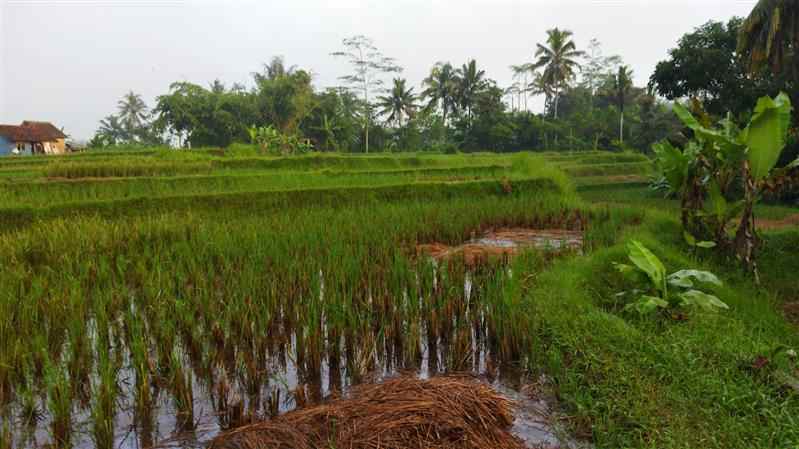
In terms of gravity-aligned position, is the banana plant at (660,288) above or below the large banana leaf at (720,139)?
below

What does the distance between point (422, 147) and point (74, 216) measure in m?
27.3

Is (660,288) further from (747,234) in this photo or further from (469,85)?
(469,85)

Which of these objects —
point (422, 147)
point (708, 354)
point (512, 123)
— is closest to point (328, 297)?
point (708, 354)

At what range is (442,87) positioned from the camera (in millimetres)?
34594

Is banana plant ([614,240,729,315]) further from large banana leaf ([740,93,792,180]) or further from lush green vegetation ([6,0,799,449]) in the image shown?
large banana leaf ([740,93,792,180])

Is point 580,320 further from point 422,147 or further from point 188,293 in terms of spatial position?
point 422,147

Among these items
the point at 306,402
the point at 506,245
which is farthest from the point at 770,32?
the point at 306,402

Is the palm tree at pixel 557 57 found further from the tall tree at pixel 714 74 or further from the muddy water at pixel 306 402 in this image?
the muddy water at pixel 306 402

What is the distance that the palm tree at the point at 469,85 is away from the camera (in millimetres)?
32969

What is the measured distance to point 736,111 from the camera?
13852 millimetres

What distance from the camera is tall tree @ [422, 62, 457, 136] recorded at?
34.0 meters

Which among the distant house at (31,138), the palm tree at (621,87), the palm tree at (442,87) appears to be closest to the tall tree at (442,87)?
the palm tree at (442,87)

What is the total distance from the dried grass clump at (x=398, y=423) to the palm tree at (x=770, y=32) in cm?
1235

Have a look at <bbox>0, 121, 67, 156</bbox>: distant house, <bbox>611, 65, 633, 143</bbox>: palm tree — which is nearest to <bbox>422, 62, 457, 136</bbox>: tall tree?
<bbox>611, 65, 633, 143</bbox>: palm tree
